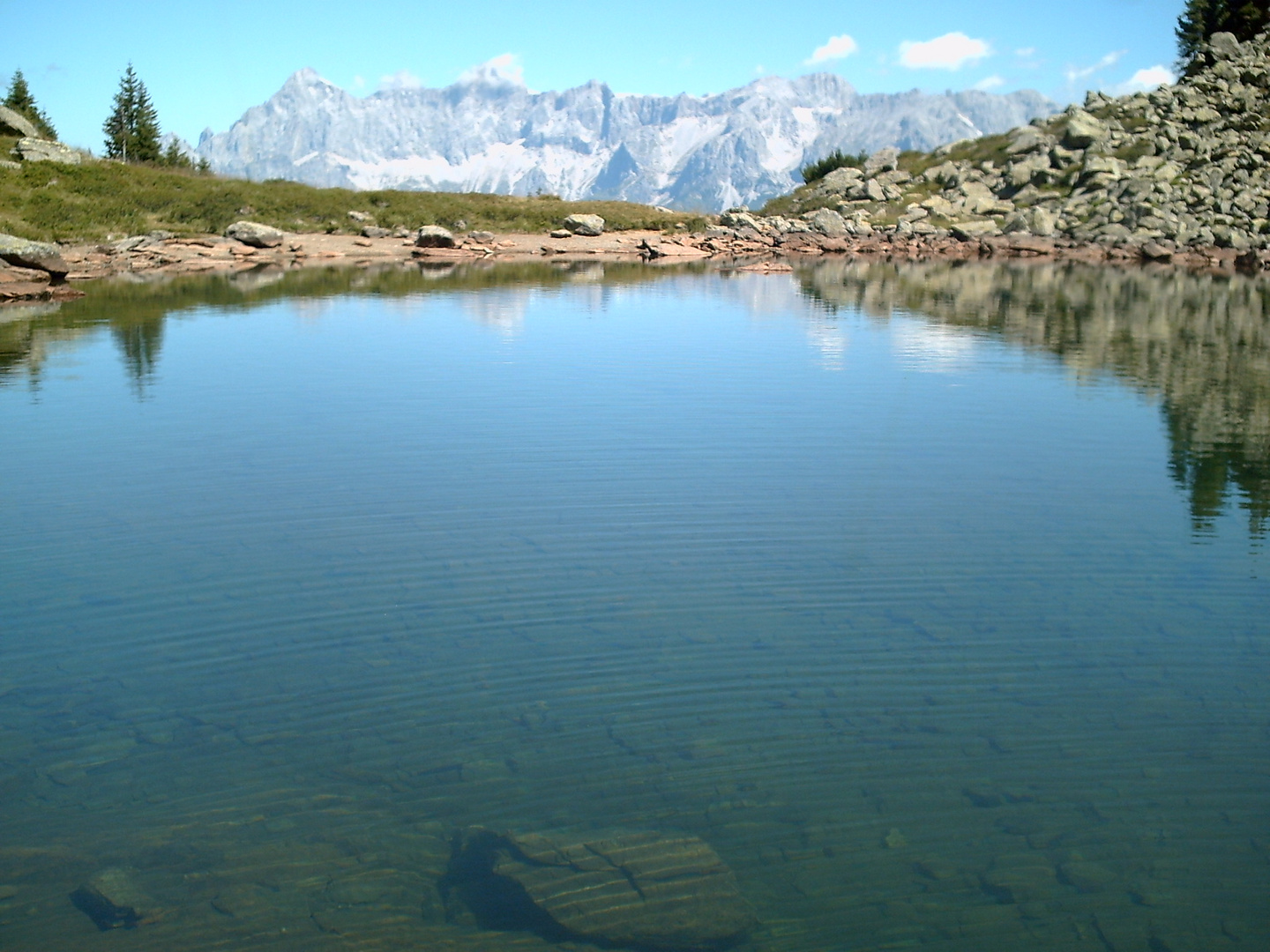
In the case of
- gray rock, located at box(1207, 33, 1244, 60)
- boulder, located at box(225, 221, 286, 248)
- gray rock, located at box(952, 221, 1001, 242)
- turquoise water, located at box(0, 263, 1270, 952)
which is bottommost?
turquoise water, located at box(0, 263, 1270, 952)

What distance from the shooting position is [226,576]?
10.8 m

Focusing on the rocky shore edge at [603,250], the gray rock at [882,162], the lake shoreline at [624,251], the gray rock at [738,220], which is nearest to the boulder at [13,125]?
the lake shoreline at [624,251]

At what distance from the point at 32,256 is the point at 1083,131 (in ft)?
215

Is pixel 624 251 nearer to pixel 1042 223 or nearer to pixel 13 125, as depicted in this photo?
pixel 1042 223

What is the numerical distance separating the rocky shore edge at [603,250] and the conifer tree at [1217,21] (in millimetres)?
36355

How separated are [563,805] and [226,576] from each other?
5.29m

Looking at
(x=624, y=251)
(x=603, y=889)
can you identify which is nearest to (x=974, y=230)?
(x=624, y=251)

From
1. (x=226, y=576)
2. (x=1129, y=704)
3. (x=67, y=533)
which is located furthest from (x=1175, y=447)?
(x=67, y=533)

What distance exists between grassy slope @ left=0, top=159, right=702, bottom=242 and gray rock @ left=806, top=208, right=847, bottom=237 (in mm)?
9519

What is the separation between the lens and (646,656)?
9094mm

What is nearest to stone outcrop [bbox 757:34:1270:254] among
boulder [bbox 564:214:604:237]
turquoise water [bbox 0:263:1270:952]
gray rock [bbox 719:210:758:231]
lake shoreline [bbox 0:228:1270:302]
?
gray rock [bbox 719:210:758:231]

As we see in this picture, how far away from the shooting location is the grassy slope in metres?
55.9

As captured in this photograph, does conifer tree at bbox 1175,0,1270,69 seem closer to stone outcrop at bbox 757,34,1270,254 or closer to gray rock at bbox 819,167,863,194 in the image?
stone outcrop at bbox 757,34,1270,254

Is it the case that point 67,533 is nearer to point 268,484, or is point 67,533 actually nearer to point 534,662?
point 268,484
